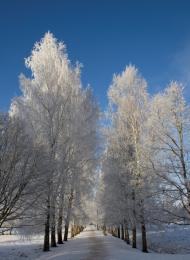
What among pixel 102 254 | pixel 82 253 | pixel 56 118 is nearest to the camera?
pixel 102 254

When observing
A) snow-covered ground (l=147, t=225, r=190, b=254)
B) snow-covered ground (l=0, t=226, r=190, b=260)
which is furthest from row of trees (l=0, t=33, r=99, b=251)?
snow-covered ground (l=147, t=225, r=190, b=254)

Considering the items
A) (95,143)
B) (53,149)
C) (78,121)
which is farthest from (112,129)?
(53,149)

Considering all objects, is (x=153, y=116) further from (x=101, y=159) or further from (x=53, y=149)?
(x=101, y=159)

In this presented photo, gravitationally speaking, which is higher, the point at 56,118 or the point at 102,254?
the point at 56,118

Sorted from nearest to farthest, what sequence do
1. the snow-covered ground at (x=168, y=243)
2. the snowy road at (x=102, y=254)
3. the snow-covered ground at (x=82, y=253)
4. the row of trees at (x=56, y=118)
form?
the snowy road at (x=102, y=254) < the snow-covered ground at (x=82, y=253) < the row of trees at (x=56, y=118) < the snow-covered ground at (x=168, y=243)

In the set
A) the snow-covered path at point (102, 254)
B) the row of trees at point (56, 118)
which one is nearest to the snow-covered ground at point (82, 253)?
the snow-covered path at point (102, 254)

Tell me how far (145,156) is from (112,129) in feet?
35.4

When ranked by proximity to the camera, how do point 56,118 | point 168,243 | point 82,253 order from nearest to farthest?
point 82,253 < point 56,118 < point 168,243

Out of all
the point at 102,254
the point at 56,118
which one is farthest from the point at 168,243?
the point at 56,118

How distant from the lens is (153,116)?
1365 cm

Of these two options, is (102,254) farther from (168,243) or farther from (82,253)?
(168,243)

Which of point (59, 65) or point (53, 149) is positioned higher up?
point (59, 65)

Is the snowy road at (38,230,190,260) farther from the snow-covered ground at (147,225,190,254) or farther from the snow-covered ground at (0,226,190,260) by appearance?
the snow-covered ground at (147,225,190,254)

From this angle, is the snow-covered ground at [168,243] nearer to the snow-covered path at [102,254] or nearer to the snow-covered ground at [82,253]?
the snow-covered path at [102,254]
